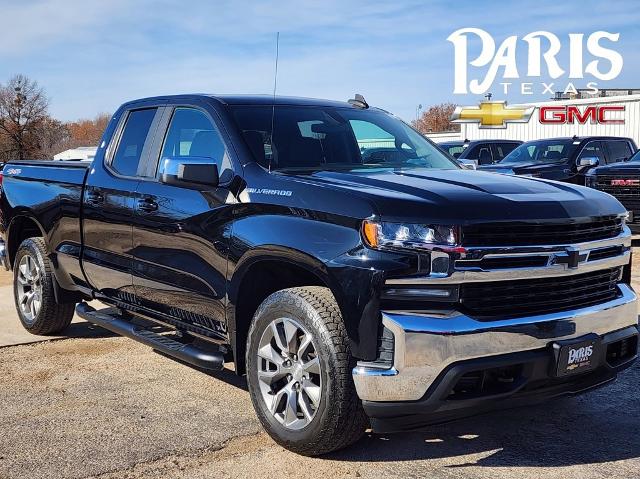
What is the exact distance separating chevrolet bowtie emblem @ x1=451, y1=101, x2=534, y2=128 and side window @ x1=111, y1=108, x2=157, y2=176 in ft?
118

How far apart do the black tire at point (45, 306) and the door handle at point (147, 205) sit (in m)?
1.78

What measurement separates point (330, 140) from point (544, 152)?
37.3 ft

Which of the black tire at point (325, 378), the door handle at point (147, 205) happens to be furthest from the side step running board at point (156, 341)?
the door handle at point (147, 205)

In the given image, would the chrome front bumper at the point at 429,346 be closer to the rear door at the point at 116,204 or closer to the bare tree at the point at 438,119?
the rear door at the point at 116,204

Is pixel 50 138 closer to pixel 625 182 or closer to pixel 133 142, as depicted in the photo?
pixel 625 182

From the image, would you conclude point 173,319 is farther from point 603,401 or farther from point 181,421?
point 603,401

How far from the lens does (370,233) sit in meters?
3.55

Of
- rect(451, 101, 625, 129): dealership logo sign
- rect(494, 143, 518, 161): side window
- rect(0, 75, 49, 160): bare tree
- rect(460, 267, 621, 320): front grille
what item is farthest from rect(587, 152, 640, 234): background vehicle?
rect(0, 75, 49, 160): bare tree


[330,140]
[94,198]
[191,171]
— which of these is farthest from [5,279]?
[191,171]

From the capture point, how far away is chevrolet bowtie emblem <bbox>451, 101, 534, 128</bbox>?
3984 centimetres

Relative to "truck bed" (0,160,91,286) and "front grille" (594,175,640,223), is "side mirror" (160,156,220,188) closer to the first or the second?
"truck bed" (0,160,91,286)

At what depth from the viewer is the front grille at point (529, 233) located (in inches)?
139

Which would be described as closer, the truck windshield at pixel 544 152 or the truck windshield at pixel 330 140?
the truck windshield at pixel 330 140

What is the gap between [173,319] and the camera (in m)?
4.96
